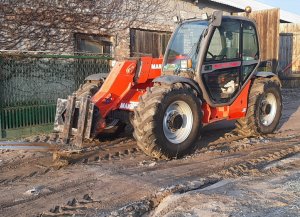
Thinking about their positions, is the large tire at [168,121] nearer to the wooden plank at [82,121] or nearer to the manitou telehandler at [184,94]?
the manitou telehandler at [184,94]

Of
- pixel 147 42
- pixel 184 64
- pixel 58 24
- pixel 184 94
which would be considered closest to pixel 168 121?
pixel 184 94

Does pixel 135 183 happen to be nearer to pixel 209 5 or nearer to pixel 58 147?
pixel 58 147

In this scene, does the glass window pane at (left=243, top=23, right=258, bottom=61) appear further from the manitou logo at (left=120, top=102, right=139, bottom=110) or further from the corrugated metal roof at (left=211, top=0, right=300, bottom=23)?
the corrugated metal roof at (left=211, top=0, right=300, bottom=23)

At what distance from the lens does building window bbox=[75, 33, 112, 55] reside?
12047mm

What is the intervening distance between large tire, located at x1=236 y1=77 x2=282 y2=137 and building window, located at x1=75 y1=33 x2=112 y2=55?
19.4ft

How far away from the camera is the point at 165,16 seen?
47.3ft

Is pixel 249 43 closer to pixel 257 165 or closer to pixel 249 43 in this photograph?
pixel 249 43

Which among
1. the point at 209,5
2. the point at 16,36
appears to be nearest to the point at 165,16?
the point at 209,5

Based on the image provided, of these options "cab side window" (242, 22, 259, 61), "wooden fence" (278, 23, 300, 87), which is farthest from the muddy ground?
"wooden fence" (278, 23, 300, 87)

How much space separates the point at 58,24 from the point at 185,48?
541 centimetres

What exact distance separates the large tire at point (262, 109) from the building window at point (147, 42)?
574 centimetres

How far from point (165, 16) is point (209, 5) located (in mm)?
2866

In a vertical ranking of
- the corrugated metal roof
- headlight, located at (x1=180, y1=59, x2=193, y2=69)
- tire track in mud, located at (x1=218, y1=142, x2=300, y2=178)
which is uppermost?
the corrugated metal roof

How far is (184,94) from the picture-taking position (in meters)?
6.34
